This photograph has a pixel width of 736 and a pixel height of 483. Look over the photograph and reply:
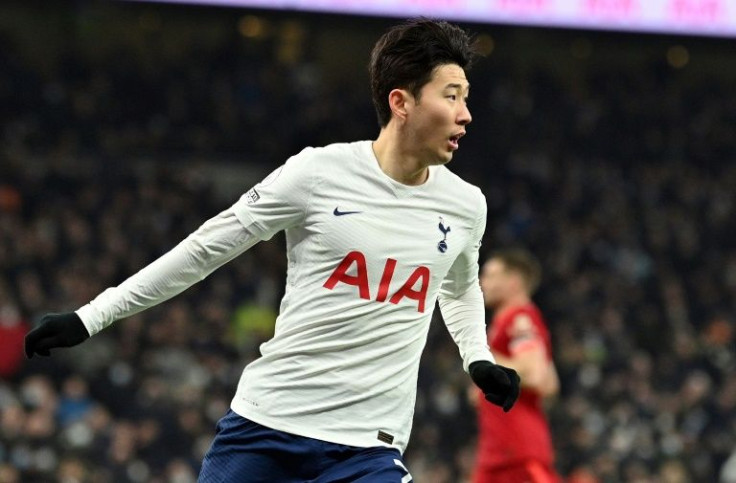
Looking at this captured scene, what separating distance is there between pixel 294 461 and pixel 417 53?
1.22 m

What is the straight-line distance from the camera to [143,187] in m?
16.7

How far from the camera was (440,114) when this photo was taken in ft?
12.7

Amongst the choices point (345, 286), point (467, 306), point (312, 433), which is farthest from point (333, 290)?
point (467, 306)

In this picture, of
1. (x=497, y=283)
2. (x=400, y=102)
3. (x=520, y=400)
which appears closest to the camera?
(x=400, y=102)

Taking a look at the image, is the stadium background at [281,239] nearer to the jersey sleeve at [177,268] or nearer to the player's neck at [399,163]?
the jersey sleeve at [177,268]

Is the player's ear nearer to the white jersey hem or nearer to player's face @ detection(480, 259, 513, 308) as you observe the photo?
the white jersey hem

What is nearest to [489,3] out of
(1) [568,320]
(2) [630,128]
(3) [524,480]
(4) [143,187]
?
(1) [568,320]

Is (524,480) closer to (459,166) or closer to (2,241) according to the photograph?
(2,241)

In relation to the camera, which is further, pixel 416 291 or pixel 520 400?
pixel 520 400

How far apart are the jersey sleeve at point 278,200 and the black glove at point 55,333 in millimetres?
551

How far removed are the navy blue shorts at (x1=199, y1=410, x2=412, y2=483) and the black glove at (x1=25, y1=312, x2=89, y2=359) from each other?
1.76ft

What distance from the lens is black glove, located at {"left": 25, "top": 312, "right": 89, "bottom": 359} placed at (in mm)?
3709

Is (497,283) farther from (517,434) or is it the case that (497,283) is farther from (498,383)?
(498,383)

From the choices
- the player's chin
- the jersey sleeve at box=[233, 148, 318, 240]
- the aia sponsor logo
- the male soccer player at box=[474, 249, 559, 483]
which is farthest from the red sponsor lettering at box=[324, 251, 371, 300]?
the male soccer player at box=[474, 249, 559, 483]
